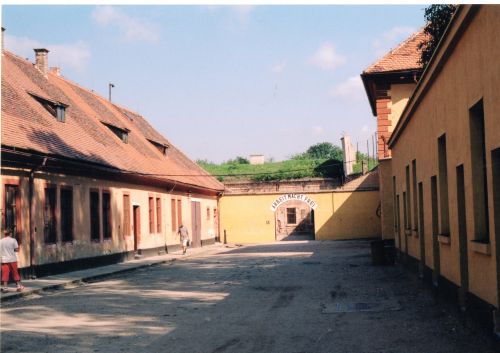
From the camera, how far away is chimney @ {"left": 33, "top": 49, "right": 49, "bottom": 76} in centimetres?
2938

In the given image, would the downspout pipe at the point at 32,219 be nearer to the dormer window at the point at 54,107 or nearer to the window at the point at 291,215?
the dormer window at the point at 54,107

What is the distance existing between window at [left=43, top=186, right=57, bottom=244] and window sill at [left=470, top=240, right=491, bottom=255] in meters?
14.7

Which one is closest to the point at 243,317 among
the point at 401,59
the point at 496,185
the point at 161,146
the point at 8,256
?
the point at 496,185

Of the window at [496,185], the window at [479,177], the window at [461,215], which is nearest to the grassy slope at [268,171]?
the window at [461,215]

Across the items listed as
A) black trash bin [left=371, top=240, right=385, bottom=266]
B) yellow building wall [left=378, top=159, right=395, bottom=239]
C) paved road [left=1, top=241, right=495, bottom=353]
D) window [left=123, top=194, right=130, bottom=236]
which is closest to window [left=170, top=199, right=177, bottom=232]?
window [left=123, top=194, right=130, bottom=236]

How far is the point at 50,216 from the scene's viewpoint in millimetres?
20672

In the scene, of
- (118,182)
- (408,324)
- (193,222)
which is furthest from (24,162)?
(193,222)

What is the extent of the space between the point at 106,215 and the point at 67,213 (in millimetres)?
3719

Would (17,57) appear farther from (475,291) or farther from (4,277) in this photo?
(475,291)

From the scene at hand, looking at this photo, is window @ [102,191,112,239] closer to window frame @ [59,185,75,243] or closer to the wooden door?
window frame @ [59,185,75,243]

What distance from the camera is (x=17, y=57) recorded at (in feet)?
91.5

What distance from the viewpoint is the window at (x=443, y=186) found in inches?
472

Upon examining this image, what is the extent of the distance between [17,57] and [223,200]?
70.5 feet

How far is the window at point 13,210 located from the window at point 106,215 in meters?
6.75
